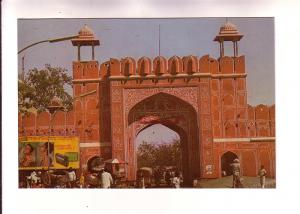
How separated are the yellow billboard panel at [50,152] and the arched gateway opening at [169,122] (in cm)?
54

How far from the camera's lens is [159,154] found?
19.6 feet

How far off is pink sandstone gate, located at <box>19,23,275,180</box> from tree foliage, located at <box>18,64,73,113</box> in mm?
98

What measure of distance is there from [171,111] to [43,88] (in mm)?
1278

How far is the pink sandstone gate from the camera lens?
596cm

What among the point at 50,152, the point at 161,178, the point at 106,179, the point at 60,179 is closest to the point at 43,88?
the point at 50,152

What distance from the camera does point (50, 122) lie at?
609cm

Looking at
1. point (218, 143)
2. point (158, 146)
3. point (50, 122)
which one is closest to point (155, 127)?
point (158, 146)

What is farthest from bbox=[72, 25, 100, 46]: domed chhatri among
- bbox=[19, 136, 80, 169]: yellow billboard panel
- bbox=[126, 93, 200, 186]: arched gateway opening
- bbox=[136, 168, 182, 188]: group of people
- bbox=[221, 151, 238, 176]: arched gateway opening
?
bbox=[221, 151, 238, 176]: arched gateway opening

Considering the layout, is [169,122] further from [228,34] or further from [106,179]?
[228,34]

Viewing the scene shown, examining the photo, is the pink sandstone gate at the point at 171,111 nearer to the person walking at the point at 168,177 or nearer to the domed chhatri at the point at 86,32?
the domed chhatri at the point at 86,32

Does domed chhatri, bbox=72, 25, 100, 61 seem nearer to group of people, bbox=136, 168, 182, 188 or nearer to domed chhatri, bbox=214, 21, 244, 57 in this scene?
domed chhatri, bbox=214, 21, 244, 57
